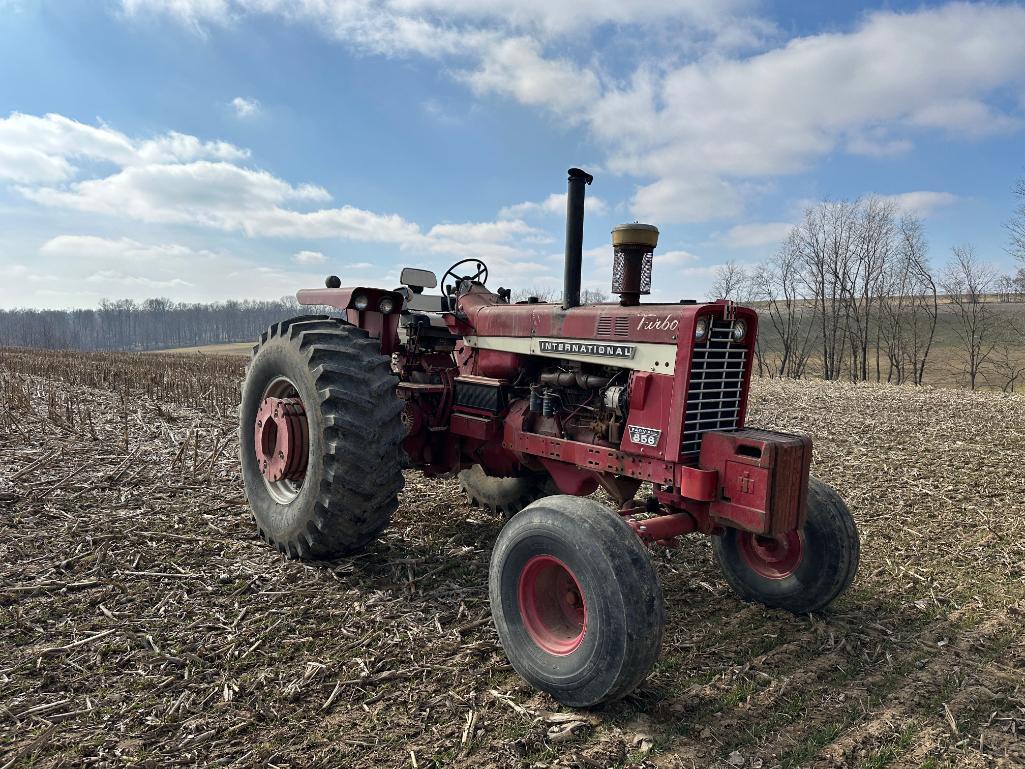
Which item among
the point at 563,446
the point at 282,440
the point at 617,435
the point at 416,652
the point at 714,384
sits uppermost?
the point at 714,384

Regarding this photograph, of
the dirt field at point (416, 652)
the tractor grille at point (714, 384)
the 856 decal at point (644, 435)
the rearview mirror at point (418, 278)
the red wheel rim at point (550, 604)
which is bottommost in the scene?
the dirt field at point (416, 652)

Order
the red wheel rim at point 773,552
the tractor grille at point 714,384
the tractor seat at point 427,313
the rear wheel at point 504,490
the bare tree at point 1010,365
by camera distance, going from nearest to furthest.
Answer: the tractor grille at point 714,384, the red wheel rim at point 773,552, the tractor seat at point 427,313, the rear wheel at point 504,490, the bare tree at point 1010,365

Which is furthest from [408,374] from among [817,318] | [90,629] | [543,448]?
[817,318]

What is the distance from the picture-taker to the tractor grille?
3.42 metres

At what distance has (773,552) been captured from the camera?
4.01 metres

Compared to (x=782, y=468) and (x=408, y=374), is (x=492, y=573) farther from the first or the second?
(x=408, y=374)

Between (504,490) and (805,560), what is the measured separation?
2.49 meters

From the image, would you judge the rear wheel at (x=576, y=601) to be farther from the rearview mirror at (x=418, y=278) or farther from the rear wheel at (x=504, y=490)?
the rearview mirror at (x=418, y=278)

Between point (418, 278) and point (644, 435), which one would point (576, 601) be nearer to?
point (644, 435)

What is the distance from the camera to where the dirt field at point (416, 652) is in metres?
2.60

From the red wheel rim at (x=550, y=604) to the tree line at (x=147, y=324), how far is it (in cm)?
12071

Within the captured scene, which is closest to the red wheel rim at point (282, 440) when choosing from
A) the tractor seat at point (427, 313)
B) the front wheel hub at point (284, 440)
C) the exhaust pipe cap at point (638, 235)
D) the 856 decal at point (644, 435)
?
the front wheel hub at point (284, 440)

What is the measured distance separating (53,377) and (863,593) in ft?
59.6

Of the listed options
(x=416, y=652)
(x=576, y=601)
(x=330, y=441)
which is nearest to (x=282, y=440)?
(x=330, y=441)
